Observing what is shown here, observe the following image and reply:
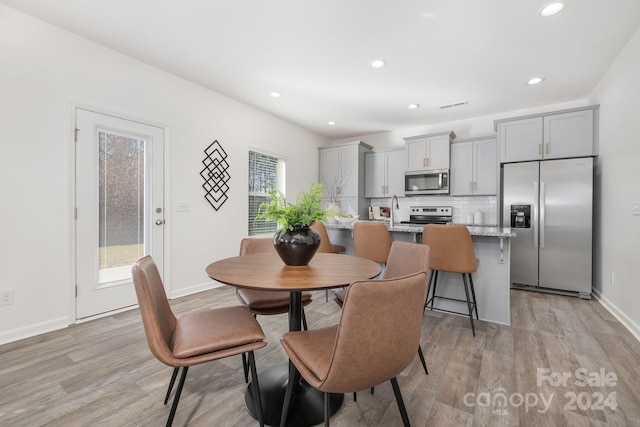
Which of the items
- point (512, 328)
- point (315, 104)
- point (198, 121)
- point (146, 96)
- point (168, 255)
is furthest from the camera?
point (315, 104)

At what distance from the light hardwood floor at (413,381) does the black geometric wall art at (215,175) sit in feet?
5.58

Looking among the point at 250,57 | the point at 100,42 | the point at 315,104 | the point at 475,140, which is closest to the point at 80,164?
the point at 100,42

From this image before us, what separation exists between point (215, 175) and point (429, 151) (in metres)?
3.47

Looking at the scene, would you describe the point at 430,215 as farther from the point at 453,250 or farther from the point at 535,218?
the point at 453,250

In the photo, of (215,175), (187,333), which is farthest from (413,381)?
(215,175)

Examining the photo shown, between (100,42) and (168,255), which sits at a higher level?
(100,42)

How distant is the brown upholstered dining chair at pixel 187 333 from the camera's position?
117 centimetres

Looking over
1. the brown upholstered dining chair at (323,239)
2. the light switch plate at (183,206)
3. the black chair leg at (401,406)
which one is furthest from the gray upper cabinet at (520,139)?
the light switch plate at (183,206)

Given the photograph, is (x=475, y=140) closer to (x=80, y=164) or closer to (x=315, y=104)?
(x=315, y=104)

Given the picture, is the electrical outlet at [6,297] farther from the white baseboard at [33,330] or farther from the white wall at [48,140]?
the white baseboard at [33,330]

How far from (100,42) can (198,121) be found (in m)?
1.15

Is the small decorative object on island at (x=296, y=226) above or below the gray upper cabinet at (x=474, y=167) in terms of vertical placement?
below

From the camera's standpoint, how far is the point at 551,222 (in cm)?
367

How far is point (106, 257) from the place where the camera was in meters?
2.83
